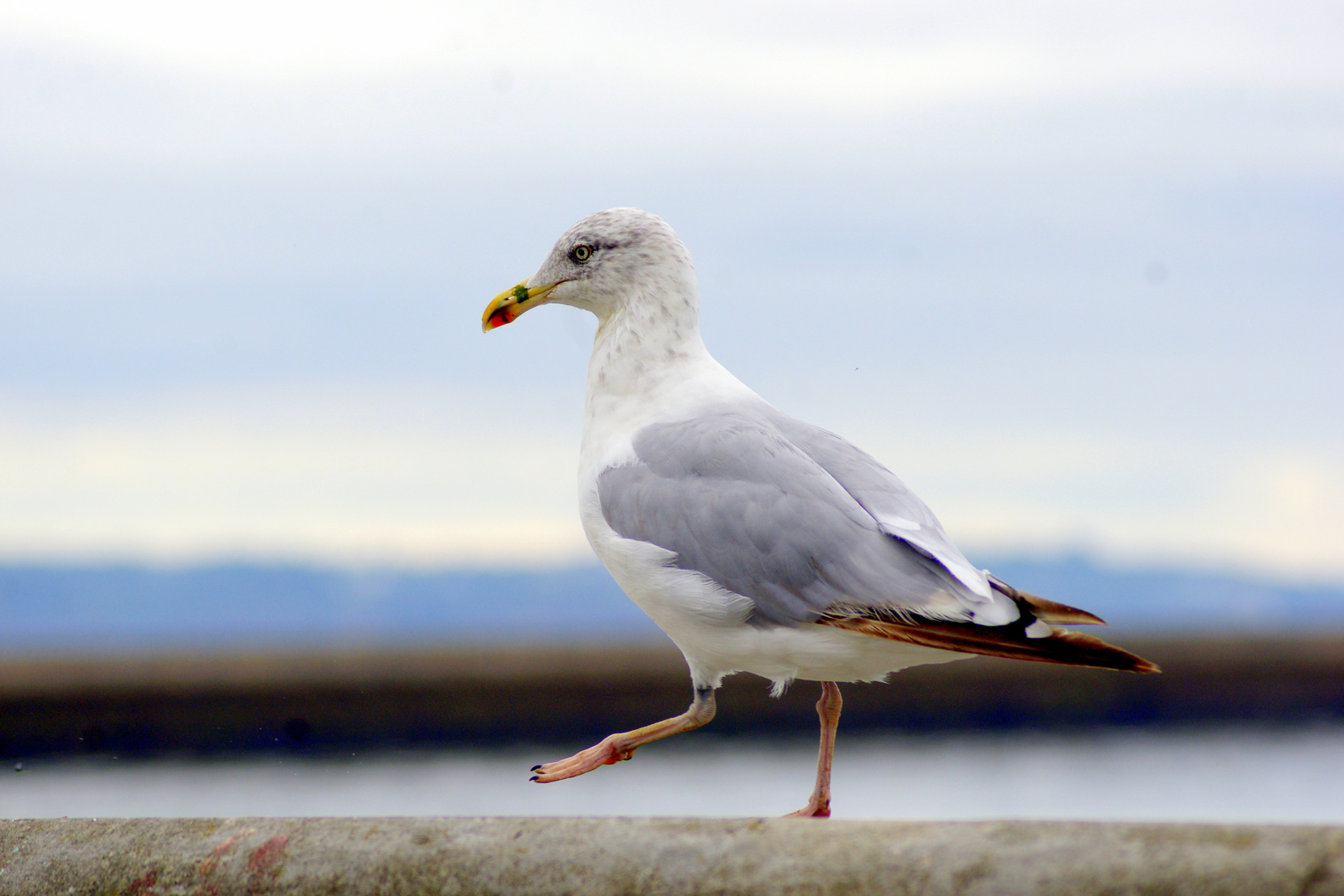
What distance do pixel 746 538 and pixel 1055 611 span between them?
959 millimetres

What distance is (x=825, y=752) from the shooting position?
4.47m

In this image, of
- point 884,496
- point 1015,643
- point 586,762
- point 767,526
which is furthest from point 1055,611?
point 586,762

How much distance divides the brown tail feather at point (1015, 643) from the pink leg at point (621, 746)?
0.81 meters

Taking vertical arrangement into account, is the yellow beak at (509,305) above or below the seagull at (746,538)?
above

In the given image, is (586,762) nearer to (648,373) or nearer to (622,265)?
(648,373)

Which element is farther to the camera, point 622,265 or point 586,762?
point 622,265

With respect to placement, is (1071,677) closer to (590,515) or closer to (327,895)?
(590,515)

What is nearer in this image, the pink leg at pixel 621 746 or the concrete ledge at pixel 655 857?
the concrete ledge at pixel 655 857

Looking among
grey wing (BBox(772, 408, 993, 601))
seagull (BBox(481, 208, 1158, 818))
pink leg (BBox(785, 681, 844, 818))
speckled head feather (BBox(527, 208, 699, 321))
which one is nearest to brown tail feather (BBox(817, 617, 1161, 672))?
seagull (BBox(481, 208, 1158, 818))

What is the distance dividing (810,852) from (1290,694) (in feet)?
59.6

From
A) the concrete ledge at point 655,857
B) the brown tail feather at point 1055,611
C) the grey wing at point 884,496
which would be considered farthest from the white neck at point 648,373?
the concrete ledge at point 655,857

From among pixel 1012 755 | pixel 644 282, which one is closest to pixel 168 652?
pixel 1012 755

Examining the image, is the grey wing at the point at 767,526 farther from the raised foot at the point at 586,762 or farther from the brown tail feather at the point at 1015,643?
the raised foot at the point at 586,762

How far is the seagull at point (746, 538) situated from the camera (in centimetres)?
387
